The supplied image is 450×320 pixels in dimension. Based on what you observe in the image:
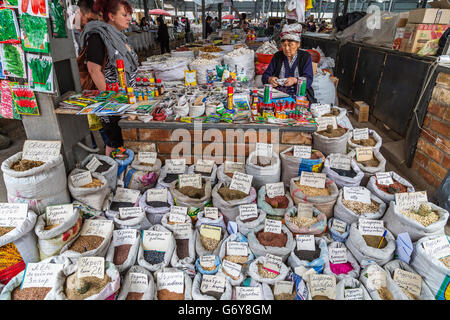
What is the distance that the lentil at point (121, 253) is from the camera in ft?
5.12

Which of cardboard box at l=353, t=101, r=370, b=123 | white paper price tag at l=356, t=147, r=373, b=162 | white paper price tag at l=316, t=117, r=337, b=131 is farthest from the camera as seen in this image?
cardboard box at l=353, t=101, r=370, b=123

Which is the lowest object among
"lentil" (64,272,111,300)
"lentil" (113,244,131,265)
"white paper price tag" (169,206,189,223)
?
"lentil" (113,244,131,265)

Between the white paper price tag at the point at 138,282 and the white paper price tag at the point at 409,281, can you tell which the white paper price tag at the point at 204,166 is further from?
the white paper price tag at the point at 409,281

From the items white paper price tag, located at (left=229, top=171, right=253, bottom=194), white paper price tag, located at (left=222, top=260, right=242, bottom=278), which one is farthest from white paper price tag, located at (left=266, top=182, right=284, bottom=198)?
white paper price tag, located at (left=222, top=260, right=242, bottom=278)

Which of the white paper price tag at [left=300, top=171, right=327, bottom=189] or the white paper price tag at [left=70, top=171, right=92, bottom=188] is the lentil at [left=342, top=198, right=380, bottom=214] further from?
the white paper price tag at [left=70, top=171, right=92, bottom=188]

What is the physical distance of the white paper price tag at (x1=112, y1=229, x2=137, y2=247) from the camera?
1641 millimetres

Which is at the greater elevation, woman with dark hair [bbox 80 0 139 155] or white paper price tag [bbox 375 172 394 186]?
woman with dark hair [bbox 80 0 139 155]

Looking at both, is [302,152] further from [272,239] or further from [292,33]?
[292,33]

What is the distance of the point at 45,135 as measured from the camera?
72.3 inches

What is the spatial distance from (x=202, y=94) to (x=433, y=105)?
226cm

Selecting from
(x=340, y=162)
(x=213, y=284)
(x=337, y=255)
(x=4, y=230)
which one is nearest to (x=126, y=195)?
(x=4, y=230)

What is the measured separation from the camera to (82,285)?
1278 mm

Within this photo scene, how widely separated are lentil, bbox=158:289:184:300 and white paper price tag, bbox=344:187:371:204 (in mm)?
1212

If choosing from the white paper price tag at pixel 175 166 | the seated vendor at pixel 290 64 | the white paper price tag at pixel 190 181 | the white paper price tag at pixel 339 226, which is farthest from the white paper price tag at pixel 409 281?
the seated vendor at pixel 290 64
